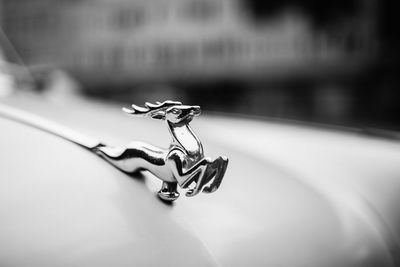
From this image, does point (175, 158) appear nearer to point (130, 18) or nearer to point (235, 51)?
point (235, 51)

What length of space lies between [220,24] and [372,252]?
8.14 meters

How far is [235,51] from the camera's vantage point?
8.65 m

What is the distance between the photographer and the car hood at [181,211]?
1.99 feet

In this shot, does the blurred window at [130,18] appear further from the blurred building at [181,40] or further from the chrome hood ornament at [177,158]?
the chrome hood ornament at [177,158]

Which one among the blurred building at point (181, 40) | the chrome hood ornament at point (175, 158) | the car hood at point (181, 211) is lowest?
the car hood at point (181, 211)

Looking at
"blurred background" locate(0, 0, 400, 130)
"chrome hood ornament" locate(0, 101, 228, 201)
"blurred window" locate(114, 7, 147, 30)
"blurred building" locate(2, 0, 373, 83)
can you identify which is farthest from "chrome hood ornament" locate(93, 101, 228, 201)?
"blurred window" locate(114, 7, 147, 30)

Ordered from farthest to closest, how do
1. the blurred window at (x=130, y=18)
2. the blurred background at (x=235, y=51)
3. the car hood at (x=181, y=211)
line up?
the blurred window at (x=130, y=18), the blurred background at (x=235, y=51), the car hood at (x=181, y=211)

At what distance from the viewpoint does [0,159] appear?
70cm

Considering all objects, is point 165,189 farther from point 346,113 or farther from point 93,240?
point 346,113

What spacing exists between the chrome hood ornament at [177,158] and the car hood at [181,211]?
45mm

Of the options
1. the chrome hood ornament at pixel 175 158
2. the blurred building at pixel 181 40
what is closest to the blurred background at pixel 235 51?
the blurred building at pixel 181 40

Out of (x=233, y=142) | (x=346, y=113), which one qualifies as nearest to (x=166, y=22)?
(x=346, y=113)

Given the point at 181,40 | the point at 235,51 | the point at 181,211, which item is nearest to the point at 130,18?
the point at 181,40

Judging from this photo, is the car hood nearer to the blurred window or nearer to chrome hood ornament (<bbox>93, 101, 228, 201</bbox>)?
chrome hood ornament (<bbox>93, 101, 228, 201</bbox>)
